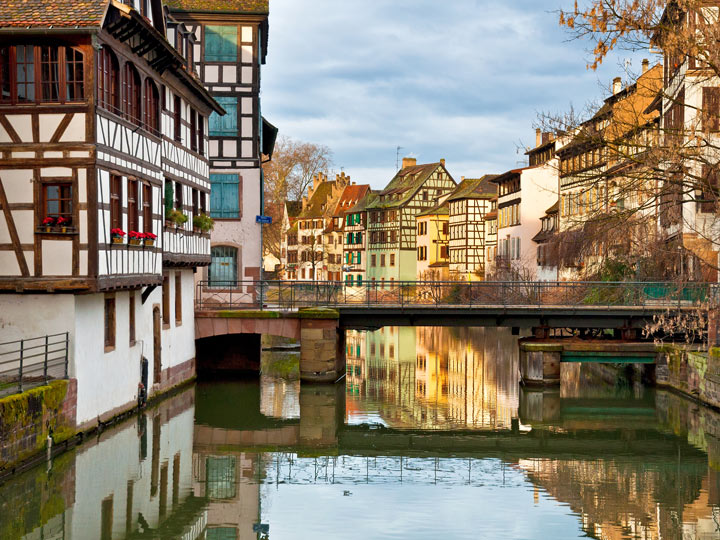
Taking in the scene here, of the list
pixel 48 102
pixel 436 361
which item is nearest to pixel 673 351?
pixel 436 361

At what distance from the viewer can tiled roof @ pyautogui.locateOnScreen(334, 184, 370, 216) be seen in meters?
103

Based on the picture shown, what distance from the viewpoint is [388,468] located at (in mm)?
20203

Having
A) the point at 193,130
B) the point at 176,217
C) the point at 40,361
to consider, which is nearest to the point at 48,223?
the point at 40,361

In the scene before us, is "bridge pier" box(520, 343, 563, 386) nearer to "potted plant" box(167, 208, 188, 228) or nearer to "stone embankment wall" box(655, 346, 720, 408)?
"stone embankment wall" box(655, 346, 720, 408)

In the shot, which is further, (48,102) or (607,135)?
(48,102)

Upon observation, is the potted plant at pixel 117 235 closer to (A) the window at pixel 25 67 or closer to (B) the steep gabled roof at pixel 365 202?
(A) the window at pixel 25 67

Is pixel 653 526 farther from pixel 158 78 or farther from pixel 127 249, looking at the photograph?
pixel 158 78

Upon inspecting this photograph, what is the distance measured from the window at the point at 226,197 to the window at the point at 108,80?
595 inches

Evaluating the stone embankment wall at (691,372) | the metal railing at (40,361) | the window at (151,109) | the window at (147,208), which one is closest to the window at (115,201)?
the window at (147,208)

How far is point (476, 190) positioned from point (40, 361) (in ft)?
208

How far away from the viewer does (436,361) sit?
39469mm

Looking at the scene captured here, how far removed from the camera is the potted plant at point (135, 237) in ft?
71.2

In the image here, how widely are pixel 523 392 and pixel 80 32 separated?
695 inches

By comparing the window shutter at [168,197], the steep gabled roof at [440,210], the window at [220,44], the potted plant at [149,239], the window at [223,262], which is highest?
the window at [220,44]
